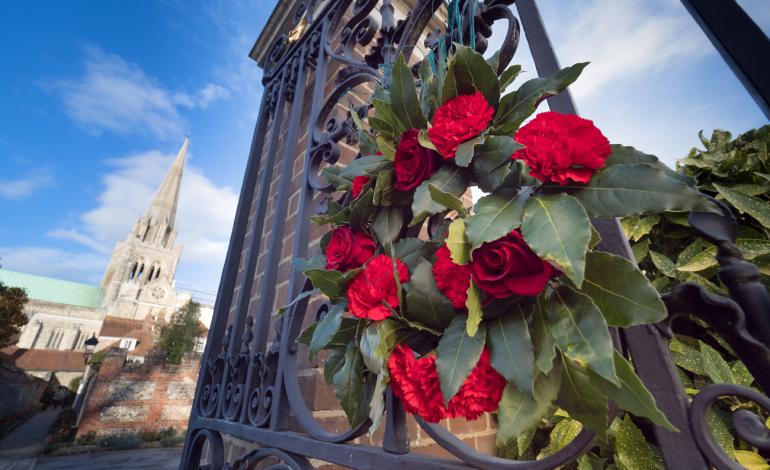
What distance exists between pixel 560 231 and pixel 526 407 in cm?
22

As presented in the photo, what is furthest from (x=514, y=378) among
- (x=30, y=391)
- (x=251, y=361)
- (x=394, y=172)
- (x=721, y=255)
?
(x=30, y=391)

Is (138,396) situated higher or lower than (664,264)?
lower

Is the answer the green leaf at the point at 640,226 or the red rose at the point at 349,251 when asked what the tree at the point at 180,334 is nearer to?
the red rose at the point at 349,251

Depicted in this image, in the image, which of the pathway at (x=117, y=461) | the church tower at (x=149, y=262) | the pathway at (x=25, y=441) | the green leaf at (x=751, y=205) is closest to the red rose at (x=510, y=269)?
the green leaf at (x=751, y=205)

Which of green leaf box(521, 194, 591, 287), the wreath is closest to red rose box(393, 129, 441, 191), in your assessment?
the wreath

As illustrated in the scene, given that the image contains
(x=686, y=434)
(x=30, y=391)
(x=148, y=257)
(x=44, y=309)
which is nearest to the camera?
(x=686, y=434)

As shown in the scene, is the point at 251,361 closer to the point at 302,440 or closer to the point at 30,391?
the point at 302,440

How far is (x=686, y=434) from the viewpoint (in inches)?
15.9

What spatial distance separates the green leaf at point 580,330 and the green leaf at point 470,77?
0.37 m

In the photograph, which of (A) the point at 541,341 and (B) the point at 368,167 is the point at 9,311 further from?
(A) the point at 541,341

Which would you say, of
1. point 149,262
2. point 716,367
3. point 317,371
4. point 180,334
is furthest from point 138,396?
point 149,262

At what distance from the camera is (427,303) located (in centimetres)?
54

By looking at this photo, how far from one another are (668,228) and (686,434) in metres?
1.08

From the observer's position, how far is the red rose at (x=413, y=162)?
64cm
